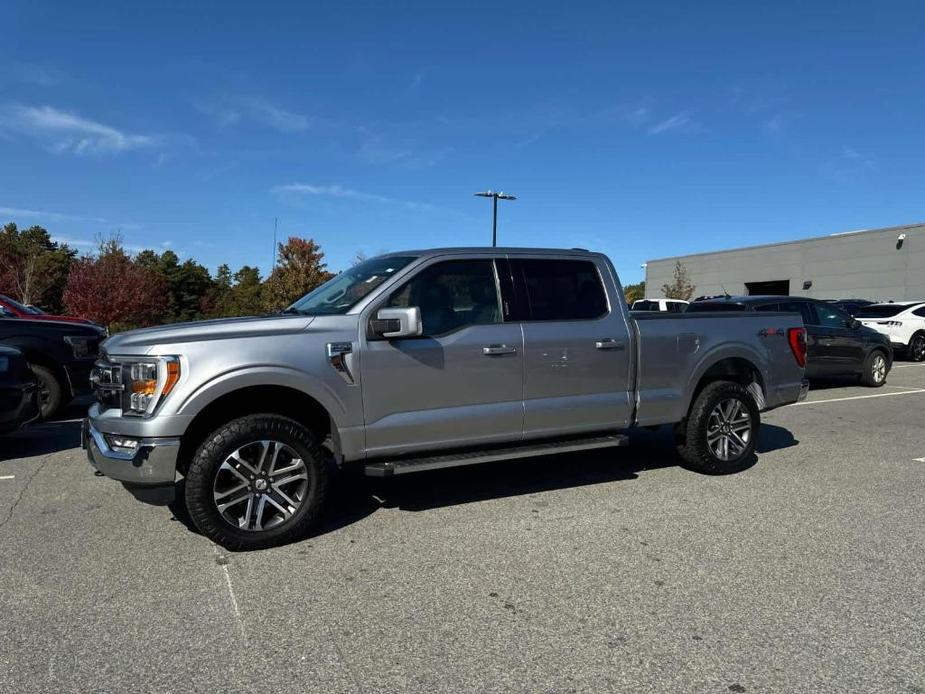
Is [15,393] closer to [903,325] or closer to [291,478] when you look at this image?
[291,478]

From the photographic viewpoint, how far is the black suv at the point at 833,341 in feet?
38.8

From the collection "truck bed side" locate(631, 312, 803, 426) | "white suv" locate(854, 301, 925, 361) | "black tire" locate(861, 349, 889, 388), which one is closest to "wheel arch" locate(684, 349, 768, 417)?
"truck bed side" locate(631, 312, 803, 426)

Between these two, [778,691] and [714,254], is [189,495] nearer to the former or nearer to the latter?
[778,691]

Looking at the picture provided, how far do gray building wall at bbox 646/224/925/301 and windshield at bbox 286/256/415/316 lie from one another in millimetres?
43553

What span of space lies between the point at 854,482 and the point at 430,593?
422 centimetres

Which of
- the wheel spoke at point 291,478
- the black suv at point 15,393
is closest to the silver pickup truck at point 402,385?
the wheel spoke at point 291,478

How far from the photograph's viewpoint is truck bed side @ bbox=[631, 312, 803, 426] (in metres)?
5.73

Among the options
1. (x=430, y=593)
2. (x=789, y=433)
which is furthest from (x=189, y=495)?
(x=789, y=433)

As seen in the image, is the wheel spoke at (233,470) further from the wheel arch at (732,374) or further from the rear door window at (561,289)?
the wheel arch at (732,374)

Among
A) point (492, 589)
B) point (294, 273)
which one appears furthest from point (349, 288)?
point (294, 273)

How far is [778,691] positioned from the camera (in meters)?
2.75

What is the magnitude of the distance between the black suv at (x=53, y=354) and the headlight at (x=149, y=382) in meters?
5.63

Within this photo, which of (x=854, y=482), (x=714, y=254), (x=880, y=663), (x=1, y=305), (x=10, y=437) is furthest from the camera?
(x=714, y=254)

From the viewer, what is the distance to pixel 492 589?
373 cm
